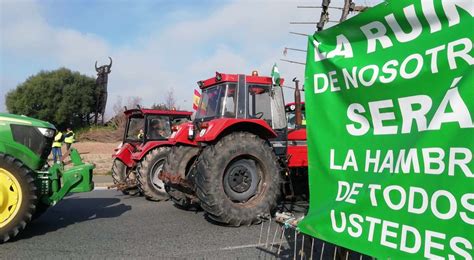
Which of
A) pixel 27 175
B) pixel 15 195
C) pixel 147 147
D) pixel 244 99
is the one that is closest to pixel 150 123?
pixel 147 147

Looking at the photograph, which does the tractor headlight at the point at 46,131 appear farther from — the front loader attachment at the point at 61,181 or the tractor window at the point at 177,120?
the tractor window at the point at 177,120

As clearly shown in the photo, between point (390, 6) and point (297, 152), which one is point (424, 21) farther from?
point (297, 152)

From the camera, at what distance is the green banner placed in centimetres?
205

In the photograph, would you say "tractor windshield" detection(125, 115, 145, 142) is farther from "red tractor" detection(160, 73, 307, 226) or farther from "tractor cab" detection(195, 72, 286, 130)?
"tractor cab" detection(195, 72, 286, 130)

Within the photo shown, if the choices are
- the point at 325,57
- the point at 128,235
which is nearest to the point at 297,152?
the point at 128,235

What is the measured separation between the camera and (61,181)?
239 inches

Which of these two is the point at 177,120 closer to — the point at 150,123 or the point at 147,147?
the point at 150,123

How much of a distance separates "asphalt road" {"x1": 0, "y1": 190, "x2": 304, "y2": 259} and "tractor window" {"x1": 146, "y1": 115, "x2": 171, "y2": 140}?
213 centimetres

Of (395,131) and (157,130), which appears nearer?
(395,131)

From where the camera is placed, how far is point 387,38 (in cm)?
244

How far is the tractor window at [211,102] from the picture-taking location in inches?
279

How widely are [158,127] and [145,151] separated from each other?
1047 millimetres

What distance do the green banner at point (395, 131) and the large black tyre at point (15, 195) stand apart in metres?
3.88

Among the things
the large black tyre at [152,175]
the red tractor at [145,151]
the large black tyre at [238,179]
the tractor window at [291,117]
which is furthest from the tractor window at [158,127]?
the large black tyre at [238,179]
